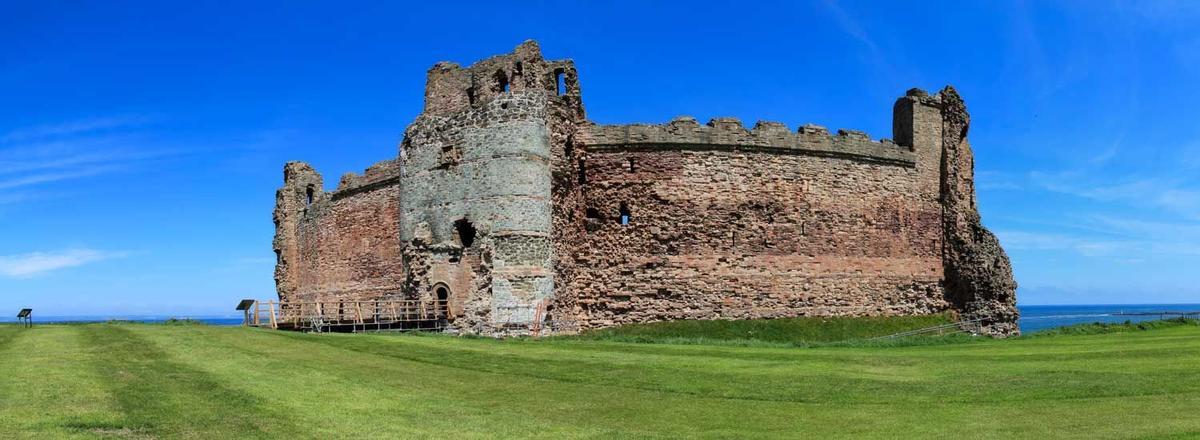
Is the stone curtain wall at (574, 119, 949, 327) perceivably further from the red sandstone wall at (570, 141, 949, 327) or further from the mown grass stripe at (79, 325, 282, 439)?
the mown grass stripe at (79, 325, 282, 439)

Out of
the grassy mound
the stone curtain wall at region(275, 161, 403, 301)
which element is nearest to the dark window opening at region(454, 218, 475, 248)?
the grassy mound

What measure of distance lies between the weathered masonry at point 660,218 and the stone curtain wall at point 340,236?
453cm

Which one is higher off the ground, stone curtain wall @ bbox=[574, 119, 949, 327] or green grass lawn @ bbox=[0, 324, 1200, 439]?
stone curtain wall @ bbox=[574, 119, 949, 327]

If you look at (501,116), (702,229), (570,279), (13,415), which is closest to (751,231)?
(702,229)

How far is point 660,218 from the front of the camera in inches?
1201

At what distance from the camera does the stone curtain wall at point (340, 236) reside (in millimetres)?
36531

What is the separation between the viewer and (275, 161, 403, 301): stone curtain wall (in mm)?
36531

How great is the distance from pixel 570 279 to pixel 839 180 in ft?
32.5

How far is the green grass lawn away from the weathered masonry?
7.28m

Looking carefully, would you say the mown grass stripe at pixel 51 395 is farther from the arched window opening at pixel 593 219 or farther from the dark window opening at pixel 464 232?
the arched window opening at pixel 593 219

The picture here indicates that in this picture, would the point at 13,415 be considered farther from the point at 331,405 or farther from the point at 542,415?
the point at 542,415

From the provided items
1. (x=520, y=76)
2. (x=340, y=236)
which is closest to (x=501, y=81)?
(x=520, y=76)

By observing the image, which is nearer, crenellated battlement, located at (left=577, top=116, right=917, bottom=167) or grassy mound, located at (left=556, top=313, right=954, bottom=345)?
grassy mound, located at (left=556, top=313, right=954, bottom=345)

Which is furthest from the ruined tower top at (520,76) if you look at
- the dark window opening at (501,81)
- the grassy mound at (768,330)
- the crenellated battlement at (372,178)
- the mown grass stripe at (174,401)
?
the mown grass stripe at (174,401)
